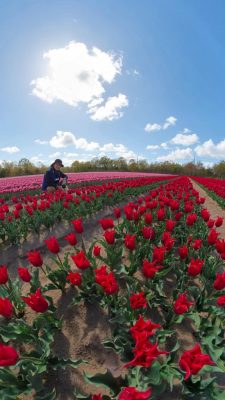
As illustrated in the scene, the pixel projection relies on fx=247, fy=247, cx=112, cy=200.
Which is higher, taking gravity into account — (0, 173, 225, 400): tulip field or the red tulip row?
the red tulip row

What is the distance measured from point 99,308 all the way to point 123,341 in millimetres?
748

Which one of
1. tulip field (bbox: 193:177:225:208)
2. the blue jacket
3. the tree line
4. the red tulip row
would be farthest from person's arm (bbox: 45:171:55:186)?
the tree line

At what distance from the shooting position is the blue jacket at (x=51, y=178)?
9.60 metres

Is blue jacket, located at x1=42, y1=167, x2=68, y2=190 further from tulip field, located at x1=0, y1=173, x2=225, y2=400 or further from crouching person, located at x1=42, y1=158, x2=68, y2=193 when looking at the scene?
tulip field, located at x1=0, y1=173, x2=225, y2=400

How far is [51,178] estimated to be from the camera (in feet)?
32.0

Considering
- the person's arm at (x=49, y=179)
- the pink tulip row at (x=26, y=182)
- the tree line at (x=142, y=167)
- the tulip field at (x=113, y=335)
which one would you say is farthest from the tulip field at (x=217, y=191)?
the tree line at (x=142, y=167)

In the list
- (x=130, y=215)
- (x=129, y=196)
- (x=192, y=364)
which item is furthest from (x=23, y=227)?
(x=129, y=196)

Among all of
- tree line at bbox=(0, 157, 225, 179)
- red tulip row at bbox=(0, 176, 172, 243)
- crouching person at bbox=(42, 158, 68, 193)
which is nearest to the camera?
red tulip row at bbox=(0, 176, 172, 243)

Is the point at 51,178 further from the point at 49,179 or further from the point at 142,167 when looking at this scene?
the point at 142,167

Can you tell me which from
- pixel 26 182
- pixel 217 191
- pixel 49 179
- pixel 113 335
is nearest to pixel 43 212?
pixel 49 179

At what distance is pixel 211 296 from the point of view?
10.3 ft

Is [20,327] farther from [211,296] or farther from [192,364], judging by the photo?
[211,296]

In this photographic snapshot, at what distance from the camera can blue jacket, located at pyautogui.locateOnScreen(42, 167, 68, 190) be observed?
31.5 ft

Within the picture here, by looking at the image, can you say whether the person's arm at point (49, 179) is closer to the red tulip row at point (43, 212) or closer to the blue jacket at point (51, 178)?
the blue jacket at point (51, 178)
